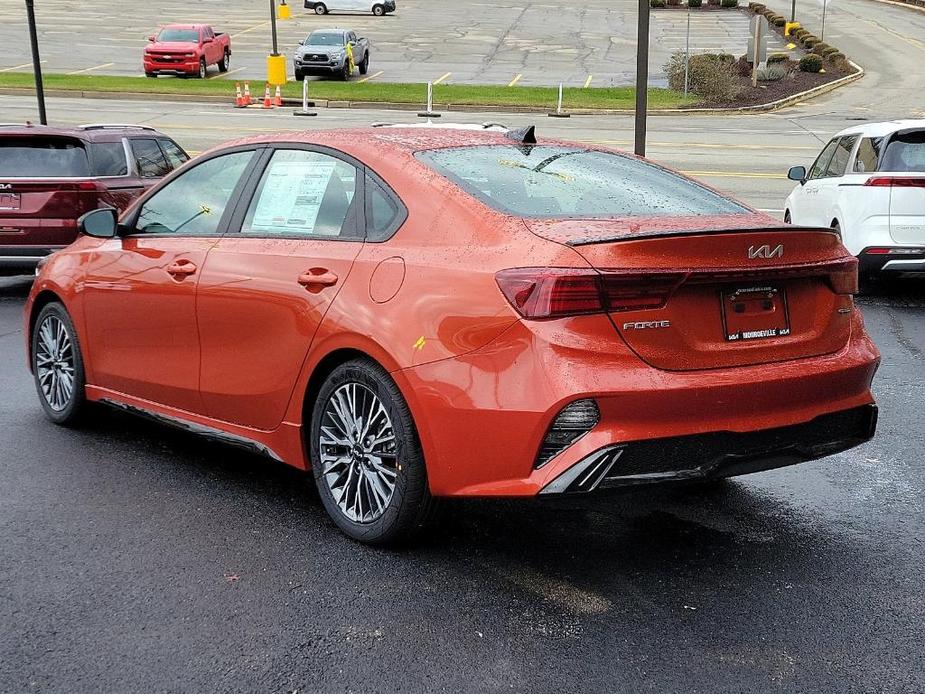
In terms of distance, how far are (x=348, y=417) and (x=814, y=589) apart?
6.20 feet

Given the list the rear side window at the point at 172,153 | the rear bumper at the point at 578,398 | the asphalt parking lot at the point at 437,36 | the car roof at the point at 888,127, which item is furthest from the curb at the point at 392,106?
Answer: the rear bumper at the point at 578,398

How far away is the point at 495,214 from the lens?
4.48 metres

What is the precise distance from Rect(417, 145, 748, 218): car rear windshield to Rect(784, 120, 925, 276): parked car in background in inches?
241

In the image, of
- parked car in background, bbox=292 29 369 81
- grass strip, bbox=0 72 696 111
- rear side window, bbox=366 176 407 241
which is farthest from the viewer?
parked car in background, bbox=292 29 369 81

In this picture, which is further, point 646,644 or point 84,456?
point 84,456

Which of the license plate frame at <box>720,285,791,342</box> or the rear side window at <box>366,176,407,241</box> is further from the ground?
the rear side window at <box>366,176,407,241</box>

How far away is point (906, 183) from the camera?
35.9 feet

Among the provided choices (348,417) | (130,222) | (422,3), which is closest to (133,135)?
(130,222)

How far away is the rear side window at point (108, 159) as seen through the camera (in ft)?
39.3

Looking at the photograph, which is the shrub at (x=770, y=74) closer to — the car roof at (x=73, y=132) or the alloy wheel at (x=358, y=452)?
the car roof at (x=73, y=132)

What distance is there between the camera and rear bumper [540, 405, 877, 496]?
4047 mm

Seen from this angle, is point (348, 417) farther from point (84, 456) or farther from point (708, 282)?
point (84, 456)

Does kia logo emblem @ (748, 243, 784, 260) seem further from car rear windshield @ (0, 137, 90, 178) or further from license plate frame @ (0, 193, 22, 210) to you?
license plate frame @ (0, 193, 22, 210)

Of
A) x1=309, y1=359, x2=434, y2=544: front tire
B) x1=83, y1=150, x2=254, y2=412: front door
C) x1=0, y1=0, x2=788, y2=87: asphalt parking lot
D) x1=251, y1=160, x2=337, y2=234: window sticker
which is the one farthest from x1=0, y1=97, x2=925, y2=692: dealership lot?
x1=0, y1=0, x2=788, y2=87: asphalt parking lot
